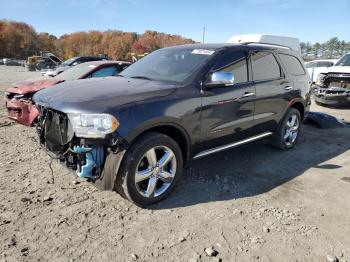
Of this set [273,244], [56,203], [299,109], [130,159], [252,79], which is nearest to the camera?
[273,244]

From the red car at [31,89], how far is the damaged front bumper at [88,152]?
232 centimetres

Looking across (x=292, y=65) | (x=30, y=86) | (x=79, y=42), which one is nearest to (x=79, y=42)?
(x=79, y=42)

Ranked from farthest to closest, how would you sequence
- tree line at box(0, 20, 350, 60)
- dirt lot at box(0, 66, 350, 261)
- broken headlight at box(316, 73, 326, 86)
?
1. tree line at box(0, 20, 350, 60)
2. broken headlight at box(316, 73, 326, 86)
3. dirt lot at box(0, 66, 350, 261)

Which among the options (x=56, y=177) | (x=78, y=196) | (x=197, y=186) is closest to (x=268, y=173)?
(x=197, y=186)

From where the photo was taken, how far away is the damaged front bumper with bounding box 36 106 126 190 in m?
3.34

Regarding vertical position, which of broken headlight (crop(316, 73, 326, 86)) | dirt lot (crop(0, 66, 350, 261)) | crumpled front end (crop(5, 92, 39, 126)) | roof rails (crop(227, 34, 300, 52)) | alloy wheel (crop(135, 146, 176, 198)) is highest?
roof rails (crop(227, 34, 300, 52))

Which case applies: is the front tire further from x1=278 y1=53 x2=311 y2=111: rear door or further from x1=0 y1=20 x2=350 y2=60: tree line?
x1=0 y1=20 x2=350 y2=60: tree line

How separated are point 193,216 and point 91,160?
1.24m

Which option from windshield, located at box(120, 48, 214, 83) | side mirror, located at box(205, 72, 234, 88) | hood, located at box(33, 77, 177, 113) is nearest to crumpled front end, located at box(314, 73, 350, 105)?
windshield, located at box(120, 48, 214, 83)

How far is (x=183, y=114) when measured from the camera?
3850 millimetres

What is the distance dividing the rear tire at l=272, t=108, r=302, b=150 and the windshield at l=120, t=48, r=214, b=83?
2110mm

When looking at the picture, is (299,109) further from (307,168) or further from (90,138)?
(90,138)

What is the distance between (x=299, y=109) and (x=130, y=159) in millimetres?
4003

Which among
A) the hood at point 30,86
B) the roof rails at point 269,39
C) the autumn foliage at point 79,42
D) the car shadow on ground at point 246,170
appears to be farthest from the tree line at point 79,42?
the car shadow on ground at point 246,170
